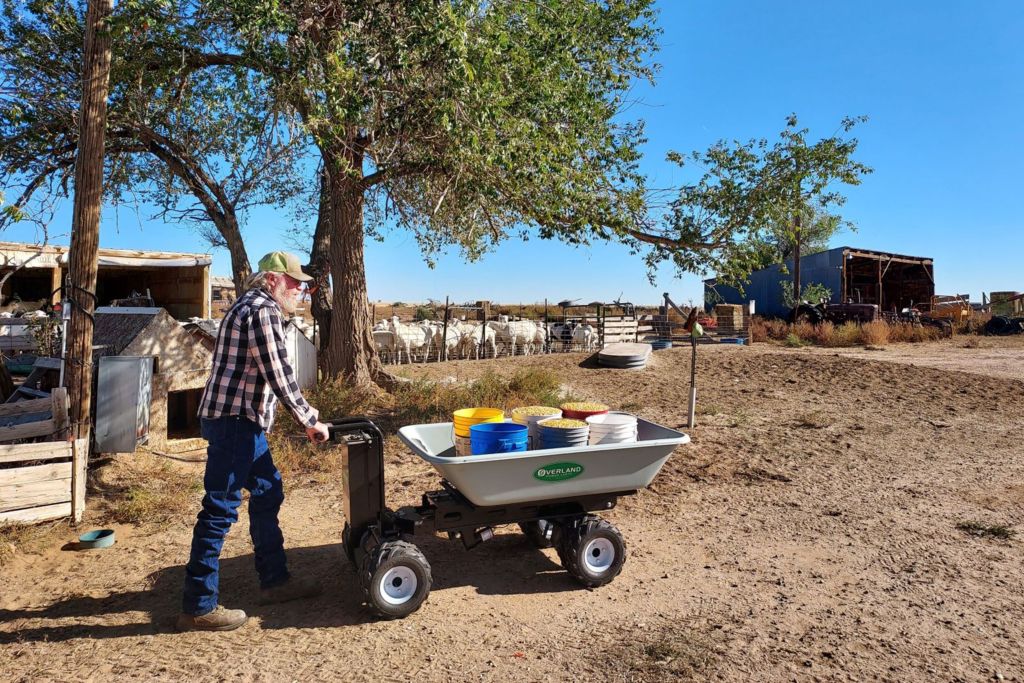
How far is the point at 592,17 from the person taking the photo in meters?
9.35

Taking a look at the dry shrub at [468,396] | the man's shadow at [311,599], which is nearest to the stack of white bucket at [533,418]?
the man's shadow at [311,599]

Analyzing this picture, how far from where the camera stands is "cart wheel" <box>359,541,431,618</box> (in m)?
3.62

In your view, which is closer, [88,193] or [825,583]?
[825,583]

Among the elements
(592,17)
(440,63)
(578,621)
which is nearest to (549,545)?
(578,621)

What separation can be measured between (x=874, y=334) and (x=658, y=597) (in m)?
20.9

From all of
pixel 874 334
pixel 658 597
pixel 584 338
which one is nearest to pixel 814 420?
pixel 658 597

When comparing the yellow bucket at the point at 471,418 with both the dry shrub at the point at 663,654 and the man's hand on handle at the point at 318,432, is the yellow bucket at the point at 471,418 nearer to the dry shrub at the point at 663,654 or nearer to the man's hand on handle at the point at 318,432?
the man's hand on handle at the point at 318,432

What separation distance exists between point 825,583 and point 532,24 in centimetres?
666

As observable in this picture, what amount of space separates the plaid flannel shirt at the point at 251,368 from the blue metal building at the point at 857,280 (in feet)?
94.9

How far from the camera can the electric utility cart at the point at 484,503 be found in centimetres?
369

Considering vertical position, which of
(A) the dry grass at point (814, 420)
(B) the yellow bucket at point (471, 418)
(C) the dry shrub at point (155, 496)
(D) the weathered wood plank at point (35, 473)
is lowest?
(C) the dry shrub at point (155, 496)

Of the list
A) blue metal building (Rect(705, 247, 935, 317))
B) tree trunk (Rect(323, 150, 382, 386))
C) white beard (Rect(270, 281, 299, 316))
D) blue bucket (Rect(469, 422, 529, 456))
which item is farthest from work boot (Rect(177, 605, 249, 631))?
blue metal building (Rect(705, 247, 935, 317))

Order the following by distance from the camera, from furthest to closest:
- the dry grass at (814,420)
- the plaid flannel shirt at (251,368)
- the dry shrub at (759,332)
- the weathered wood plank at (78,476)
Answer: the dry shrub at (759,332), the dry grass at (814,420), the weathered wood plank at (78,476), the plaid flannel shirt at (251,368)

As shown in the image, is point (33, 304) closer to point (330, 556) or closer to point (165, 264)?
point (165, 264)
